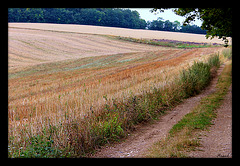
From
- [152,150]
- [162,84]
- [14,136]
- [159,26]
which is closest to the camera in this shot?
[14,136]

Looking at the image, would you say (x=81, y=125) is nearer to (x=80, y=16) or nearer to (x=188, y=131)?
(x=188, y=131)

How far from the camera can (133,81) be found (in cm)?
1456

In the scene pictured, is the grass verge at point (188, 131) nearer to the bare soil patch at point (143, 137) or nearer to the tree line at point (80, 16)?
the bare soil patch at point (143, 137)

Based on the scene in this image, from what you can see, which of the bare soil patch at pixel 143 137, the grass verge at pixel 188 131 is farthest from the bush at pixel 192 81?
the bare soil patch at pixel 143 137

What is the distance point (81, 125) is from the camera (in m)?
6.22

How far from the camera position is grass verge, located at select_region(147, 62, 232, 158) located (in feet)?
18.6

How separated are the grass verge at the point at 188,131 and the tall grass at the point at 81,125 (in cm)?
122

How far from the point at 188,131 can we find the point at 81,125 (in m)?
3.15

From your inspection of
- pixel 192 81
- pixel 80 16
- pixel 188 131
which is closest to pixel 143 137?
pixel 188 131

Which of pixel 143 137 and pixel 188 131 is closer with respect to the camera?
pixel 143 137

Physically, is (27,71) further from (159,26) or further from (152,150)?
(159,26)
